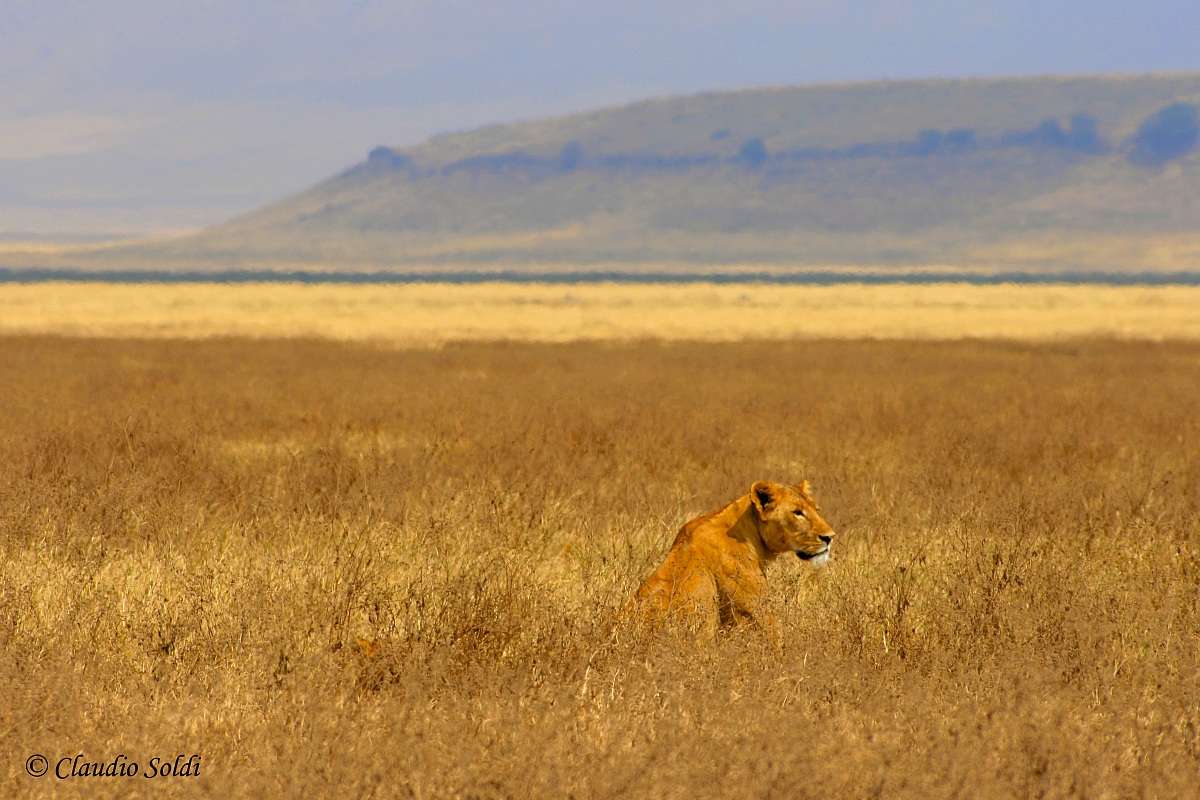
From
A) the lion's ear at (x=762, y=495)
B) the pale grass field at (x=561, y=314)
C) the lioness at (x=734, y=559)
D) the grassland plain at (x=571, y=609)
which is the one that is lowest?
the pale grass field at (x=561, y=314)

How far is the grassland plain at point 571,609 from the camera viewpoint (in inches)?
147

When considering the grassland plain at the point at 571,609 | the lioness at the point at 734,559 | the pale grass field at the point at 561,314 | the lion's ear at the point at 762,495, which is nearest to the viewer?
the grassland plain at the point at 571,609

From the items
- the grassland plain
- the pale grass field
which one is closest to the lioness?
the grassland plain

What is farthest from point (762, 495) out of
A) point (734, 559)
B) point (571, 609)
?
point (571, 609)

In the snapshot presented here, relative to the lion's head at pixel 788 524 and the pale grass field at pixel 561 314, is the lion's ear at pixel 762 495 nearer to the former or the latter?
the lion's head at pixel 788 524

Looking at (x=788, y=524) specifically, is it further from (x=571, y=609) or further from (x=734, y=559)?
(x=571, y=609)

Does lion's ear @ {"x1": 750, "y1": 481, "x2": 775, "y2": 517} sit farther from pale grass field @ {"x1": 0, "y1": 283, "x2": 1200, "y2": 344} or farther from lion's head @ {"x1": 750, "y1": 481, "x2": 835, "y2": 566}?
pale grass field @ {"x1": 0, "y1": 283, "x2": 1200, "y2": 344}

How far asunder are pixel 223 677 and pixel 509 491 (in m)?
3.93

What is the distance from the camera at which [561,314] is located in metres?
52.0

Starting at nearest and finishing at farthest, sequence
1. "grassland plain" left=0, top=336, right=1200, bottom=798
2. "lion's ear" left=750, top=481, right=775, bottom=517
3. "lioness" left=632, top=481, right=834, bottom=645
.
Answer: "grassland plain" left=0, top=336, right=1200, bottom=798 < "lioness" left=632, top=481, right=834, bottom=645 < "lion's ear" left=750, top=481, right=775, bottom=517

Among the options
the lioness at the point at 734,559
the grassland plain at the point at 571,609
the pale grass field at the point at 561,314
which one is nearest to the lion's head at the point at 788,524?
the lioness at the point at 734,559

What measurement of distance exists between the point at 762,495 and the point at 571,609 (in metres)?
1.03

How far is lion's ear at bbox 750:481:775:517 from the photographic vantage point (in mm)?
5125

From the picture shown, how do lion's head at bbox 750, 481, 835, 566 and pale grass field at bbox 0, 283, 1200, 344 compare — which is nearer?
lion's head at bbox 750, 481, 835, 566
